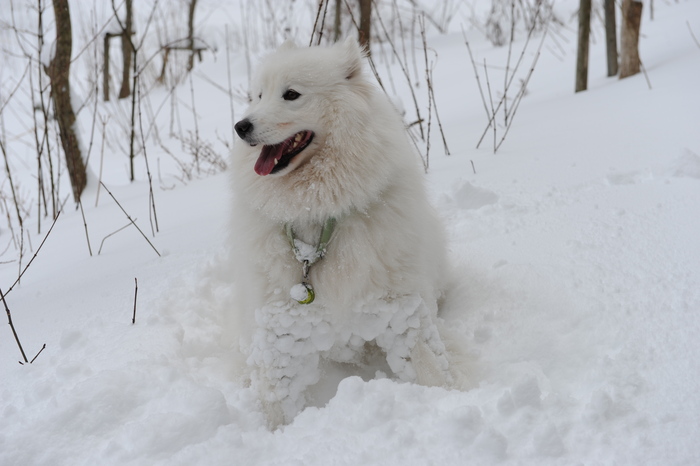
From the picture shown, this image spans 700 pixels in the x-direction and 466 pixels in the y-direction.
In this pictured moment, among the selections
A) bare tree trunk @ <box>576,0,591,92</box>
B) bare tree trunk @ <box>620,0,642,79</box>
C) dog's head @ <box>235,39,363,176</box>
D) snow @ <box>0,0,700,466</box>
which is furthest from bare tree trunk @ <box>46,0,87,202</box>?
bare tree trunk @ <box>620,0,642,79</box>

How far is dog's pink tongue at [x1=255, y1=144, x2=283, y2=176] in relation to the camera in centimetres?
212

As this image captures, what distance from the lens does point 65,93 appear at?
5441 millimetres

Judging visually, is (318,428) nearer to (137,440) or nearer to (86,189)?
(137,440)

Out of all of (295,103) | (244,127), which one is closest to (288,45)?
(295,103)

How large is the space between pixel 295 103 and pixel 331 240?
2.01 feet

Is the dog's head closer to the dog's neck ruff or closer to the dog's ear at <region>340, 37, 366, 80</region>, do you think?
the dog's ear at <region>340, 37, 366, 80</region>

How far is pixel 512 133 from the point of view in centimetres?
483

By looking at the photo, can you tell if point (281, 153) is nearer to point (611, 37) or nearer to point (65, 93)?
point (65, 93)

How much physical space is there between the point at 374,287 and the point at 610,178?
6.79 feet

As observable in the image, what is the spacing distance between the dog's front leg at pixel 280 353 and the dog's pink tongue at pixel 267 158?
556mm

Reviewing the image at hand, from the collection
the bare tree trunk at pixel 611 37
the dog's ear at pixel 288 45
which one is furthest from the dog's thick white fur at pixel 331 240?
the bare tree trunk at pixel 611 37

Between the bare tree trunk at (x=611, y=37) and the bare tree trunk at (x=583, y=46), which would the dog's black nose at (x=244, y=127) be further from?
the bare tree trunk at (x=611, y=37)

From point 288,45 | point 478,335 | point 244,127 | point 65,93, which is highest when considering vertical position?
point 288,45

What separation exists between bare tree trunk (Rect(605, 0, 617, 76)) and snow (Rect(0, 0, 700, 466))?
1.56 m
